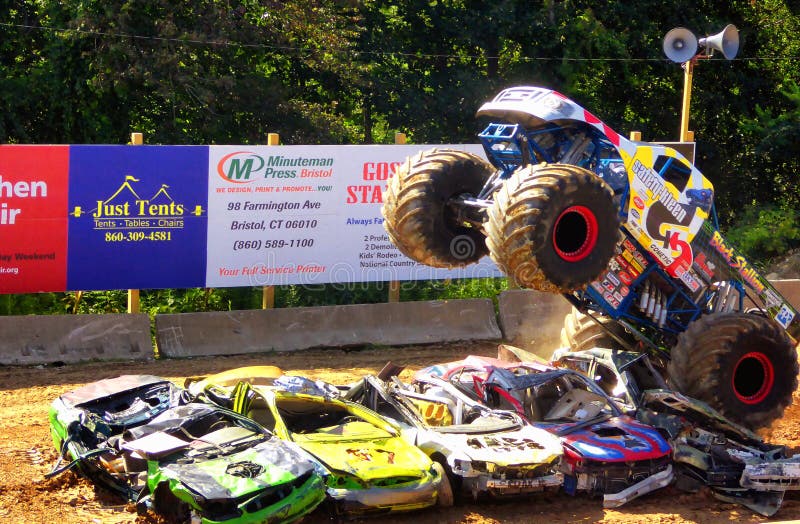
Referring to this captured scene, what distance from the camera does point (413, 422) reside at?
34.1 ft

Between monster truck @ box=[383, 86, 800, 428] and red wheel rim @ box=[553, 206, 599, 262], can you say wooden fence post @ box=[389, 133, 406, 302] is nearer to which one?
monster truck @ box=[383, 86, 800, 428]

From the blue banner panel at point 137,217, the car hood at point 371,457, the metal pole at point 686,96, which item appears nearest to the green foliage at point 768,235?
the metal pole at point 686,96

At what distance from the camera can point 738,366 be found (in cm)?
1243

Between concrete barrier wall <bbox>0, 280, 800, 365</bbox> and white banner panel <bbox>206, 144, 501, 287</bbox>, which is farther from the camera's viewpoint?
white banner panel <bbox>206, 144, 501, 287</bbox>

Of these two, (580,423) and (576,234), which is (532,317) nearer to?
(580,423)

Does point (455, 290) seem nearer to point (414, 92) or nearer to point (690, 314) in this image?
point (690, 314)

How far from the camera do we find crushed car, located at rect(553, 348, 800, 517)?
10.2m

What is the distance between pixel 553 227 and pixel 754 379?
4396 mm

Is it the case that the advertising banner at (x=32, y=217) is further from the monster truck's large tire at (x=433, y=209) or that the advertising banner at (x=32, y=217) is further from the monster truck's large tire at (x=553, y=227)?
the monster truck's large tire at (x=553, y=227)

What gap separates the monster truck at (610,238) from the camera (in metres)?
9.84

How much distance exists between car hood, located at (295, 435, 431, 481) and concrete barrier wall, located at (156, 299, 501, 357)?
234 inches

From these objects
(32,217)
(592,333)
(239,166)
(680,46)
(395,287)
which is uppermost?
(680,46)

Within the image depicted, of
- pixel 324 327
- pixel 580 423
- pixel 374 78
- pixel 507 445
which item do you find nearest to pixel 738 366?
pixel 580 423

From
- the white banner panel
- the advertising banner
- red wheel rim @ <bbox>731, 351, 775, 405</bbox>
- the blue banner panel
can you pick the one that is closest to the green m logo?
the white banner panel
